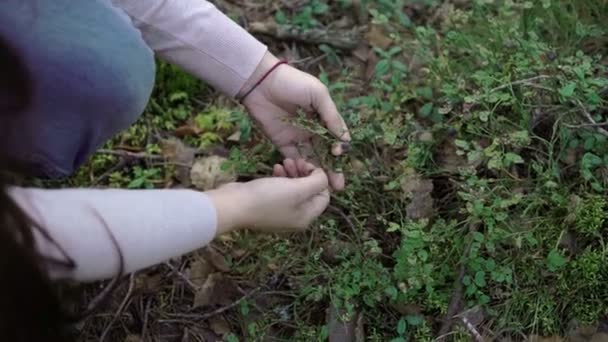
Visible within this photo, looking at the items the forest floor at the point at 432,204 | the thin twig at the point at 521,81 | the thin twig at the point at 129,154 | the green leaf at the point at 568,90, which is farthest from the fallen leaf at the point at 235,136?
the green leaf at the point at 568,90

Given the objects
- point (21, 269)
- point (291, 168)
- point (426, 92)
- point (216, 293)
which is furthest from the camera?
point (426, 92)

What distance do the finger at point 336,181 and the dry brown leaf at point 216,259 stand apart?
0.30 meters

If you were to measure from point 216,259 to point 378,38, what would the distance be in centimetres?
71

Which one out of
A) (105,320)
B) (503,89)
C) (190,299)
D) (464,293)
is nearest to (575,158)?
(503,89)

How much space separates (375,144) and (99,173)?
2.08ft

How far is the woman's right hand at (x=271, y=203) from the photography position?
1.37 meters

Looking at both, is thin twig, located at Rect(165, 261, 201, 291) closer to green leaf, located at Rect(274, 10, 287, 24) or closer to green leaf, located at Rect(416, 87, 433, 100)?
green leaf, located at Rect(416, 87, 433, 100)

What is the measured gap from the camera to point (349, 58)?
218 centimetres

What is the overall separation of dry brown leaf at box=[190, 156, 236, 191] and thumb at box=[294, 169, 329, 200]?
0.40 m

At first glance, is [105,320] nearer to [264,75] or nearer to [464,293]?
[264,75]

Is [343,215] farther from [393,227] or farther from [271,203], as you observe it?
[271,203]

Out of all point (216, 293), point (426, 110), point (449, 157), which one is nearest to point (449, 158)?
point (449, 157)

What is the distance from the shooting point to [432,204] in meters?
1.75

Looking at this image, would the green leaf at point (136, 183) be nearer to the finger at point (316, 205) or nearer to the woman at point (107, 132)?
the woman at point (107, 132)
